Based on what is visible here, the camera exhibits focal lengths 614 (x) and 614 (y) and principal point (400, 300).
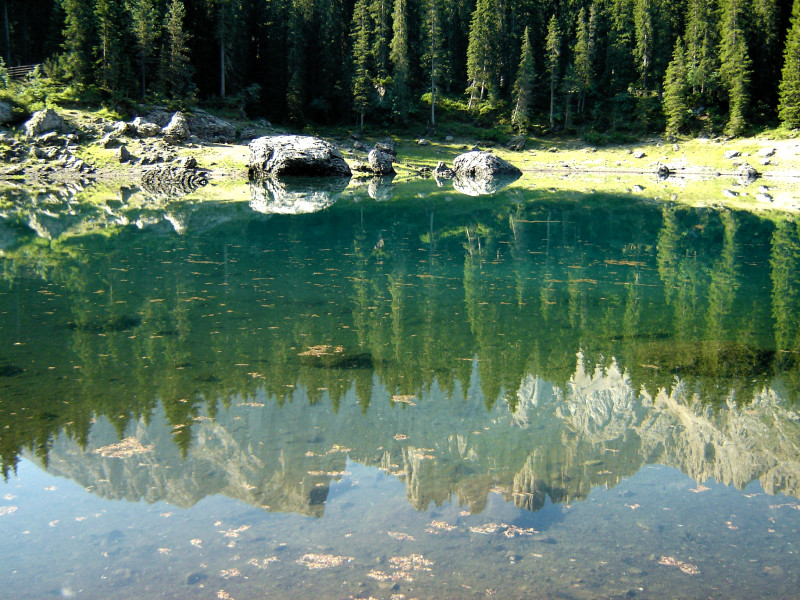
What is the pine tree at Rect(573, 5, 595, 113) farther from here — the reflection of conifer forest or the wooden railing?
the wooden railing

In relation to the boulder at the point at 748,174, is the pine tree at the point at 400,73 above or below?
above

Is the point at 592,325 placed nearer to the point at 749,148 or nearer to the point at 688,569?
the point at 688,569

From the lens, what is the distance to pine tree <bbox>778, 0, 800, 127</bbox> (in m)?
51.0

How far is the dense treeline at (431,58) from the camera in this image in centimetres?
5281

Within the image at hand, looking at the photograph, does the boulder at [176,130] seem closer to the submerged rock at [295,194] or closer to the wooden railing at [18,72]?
the submerged rock at [295,194]

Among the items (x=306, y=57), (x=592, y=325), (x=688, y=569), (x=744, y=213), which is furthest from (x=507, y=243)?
(x=306, y=57)

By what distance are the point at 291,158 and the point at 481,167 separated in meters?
14.8

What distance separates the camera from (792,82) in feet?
170

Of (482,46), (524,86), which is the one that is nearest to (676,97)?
(524,86)

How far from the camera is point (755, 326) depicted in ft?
37.8

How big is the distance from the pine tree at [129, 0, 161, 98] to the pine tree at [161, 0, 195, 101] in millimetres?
1218

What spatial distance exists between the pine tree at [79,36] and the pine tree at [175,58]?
19.0 feet

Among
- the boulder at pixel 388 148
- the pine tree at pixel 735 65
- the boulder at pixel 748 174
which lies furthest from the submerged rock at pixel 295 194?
the pine tree at pixel 735 65

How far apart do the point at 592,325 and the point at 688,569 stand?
22.7 feet
